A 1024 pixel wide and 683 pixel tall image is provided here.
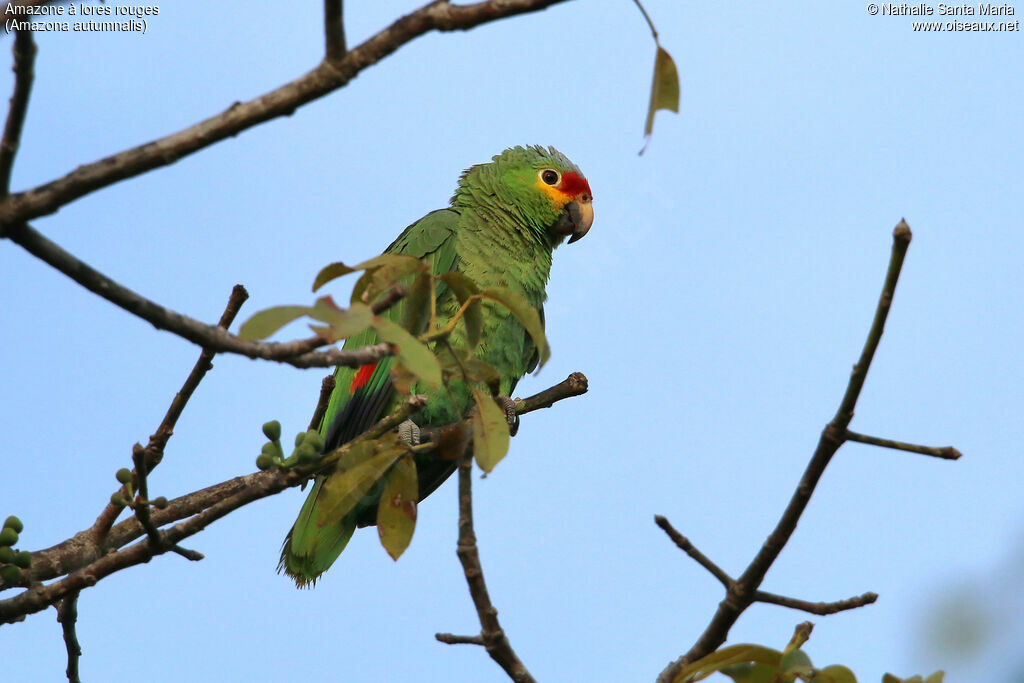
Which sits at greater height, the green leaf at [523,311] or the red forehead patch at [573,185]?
the red forehead patch at [573,185]

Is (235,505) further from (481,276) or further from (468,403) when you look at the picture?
(481,276)

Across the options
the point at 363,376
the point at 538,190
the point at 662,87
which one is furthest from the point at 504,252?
the point at 662,87

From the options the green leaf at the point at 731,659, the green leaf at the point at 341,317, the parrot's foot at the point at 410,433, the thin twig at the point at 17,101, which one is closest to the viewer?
the thin twig at the point at 17,101

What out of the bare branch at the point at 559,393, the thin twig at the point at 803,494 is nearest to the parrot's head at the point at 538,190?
the bare branch at the point at 559,393

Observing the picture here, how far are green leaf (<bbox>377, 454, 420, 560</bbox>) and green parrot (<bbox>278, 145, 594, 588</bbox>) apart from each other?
1480mm

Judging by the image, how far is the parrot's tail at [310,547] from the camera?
3.91m

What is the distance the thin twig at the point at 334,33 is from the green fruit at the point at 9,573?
1.52 meters

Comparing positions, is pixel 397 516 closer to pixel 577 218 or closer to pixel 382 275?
pixel 382 275

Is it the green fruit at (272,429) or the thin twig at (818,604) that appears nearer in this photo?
the thin twig at (818,604)

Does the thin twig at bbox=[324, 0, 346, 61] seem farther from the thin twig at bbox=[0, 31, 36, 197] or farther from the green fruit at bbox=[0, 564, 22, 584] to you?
the green fruit at bbox=[0, 564, 22, 584]

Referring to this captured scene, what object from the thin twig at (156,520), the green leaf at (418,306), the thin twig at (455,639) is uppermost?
the green leaf at (418,306)

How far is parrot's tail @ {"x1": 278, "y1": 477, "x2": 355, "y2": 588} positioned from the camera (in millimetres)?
3912

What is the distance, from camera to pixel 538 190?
4.91 m

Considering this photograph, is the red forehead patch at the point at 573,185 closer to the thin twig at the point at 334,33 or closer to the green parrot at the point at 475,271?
the green parrot at the point at 475,271
